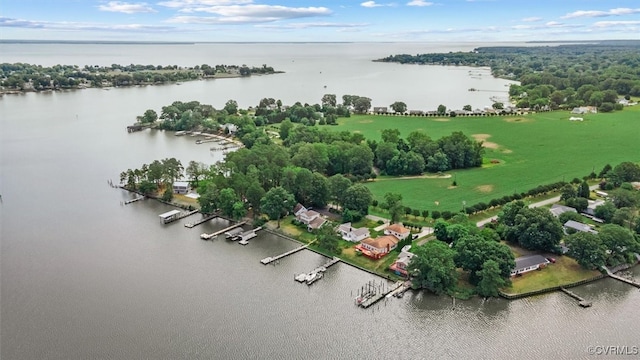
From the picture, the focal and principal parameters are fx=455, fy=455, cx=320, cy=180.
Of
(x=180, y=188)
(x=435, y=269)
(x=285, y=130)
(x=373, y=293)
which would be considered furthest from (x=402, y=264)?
(x=285, y=130)

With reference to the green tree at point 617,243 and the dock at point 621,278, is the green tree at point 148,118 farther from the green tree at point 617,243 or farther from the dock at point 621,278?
the dock at point 621,278

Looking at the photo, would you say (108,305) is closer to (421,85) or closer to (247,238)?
(247,238)

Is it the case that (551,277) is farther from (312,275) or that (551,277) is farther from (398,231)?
(312,275)

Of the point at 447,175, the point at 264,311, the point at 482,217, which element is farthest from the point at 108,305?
the point at 447,175

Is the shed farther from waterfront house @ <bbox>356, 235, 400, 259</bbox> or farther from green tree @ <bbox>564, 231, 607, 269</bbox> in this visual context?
green tree @ <bbox>564, 231, 607, 269</bbox>

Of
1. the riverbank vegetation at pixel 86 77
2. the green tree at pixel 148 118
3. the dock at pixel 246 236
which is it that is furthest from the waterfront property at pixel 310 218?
the riverbank vegetation at pixel 86 77

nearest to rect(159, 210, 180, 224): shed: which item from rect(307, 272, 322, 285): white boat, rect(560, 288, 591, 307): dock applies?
rect(307, 272, 322, 285): white boat
